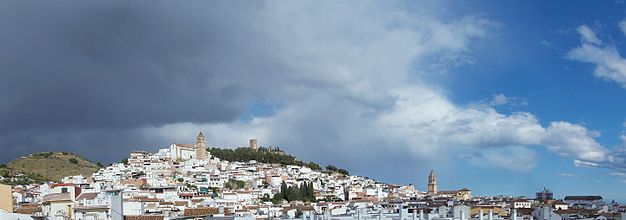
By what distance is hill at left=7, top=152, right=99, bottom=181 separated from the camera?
335 ft

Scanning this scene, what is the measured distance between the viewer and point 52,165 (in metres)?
109

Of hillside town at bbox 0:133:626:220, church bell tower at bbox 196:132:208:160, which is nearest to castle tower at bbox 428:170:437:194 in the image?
hillside town at bbox 0:133:626:220

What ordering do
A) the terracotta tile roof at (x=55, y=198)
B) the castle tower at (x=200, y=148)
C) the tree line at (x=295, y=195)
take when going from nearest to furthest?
1. the terracotta tile roof at (x=55, y=198)
2. the tree line at (x=295, y=195)
3. the castle tower at (x=200, y=148)

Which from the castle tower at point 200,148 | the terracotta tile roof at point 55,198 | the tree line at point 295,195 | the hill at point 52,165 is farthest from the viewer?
the castle tower at point 200,148

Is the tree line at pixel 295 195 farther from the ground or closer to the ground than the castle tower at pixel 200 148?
closer to the ground

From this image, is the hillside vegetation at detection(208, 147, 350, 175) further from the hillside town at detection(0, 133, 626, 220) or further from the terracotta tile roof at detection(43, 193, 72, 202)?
the terracotta tile roof at detection(43, 193, 72, 202)

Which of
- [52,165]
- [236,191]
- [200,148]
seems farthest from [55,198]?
[200,148]

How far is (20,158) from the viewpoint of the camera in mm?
110875

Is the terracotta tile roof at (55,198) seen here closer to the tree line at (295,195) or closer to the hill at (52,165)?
the tree line at (295,195)

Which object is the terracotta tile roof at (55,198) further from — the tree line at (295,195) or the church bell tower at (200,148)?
the church bell tower at (200,148)

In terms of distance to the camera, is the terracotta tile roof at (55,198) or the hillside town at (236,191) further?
the hillside town at (236,191)

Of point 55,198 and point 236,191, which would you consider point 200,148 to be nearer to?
point 236,191

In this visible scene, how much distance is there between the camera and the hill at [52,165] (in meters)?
102

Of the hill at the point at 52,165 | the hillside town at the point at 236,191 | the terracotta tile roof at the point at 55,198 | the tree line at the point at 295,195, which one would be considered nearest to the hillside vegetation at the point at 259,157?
the hillside town at the point at 236,191
